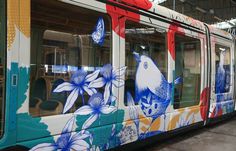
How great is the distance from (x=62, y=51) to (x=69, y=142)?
93 cm

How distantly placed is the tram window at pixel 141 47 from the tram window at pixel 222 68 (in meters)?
2.29

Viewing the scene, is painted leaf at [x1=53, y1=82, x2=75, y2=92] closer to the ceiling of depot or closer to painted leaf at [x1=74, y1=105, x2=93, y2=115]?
painted leaf at [x1=74, y1=105, x2=93, y2=115]

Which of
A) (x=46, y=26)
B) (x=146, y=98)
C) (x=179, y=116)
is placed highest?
(x=46, y=26)

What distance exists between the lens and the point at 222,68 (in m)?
7.42

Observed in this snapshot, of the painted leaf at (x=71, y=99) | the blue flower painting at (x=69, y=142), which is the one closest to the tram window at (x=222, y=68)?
the blue flower painting at (x=69, y=142)

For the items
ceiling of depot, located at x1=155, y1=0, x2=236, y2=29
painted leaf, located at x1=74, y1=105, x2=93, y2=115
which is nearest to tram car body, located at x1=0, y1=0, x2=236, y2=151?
painted leaf, located at x1=74, y1=105, x2=93, y2=115

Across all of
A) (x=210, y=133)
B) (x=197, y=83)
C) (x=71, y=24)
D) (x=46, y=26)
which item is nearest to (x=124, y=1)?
(x=71, y=24)

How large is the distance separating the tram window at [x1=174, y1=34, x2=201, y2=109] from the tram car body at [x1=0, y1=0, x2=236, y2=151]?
18mm

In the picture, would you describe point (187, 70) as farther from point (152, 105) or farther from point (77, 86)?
point (77, 86)

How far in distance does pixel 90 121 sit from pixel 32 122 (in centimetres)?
80

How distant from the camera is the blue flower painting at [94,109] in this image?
368 cm

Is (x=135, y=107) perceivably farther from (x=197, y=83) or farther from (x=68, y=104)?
(x=197, y=83)

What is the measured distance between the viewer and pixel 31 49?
318 centimetres

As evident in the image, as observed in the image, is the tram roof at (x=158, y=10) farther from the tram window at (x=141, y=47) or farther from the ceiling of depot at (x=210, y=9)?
the ceiling of depot at (x=210, y=9)
